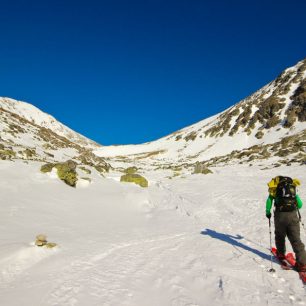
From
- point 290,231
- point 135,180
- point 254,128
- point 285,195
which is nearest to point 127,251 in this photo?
point 290,231

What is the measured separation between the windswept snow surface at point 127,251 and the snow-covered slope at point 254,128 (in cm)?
5789

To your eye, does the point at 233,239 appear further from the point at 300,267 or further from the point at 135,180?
the point at 135,180

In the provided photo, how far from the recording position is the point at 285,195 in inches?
329

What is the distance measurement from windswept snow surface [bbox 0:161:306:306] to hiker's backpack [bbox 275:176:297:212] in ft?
5.24

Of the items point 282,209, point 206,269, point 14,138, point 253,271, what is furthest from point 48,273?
point 14,138

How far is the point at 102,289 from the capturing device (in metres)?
6.58

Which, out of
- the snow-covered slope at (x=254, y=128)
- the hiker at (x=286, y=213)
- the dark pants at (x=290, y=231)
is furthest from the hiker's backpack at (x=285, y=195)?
the snow-covered slope at (x=254, y=128)

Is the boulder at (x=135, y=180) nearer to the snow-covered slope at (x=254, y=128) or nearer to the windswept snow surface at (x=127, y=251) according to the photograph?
the windswept snow surface at (x=127, y=251)

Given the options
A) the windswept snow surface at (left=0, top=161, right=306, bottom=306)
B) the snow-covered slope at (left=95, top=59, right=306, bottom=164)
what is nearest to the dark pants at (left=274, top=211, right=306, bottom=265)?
the windswept snow surface at (left=0, top=161, right=306, bottom=306)

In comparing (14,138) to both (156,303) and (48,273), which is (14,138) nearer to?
(48,273)

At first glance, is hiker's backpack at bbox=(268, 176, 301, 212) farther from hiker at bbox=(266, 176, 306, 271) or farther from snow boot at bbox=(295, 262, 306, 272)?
snow boot at bbox=(295, 262, 306, 272)

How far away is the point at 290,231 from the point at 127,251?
4697mm

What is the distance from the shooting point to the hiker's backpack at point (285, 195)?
8.27 metres

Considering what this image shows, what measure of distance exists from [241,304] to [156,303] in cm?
168
